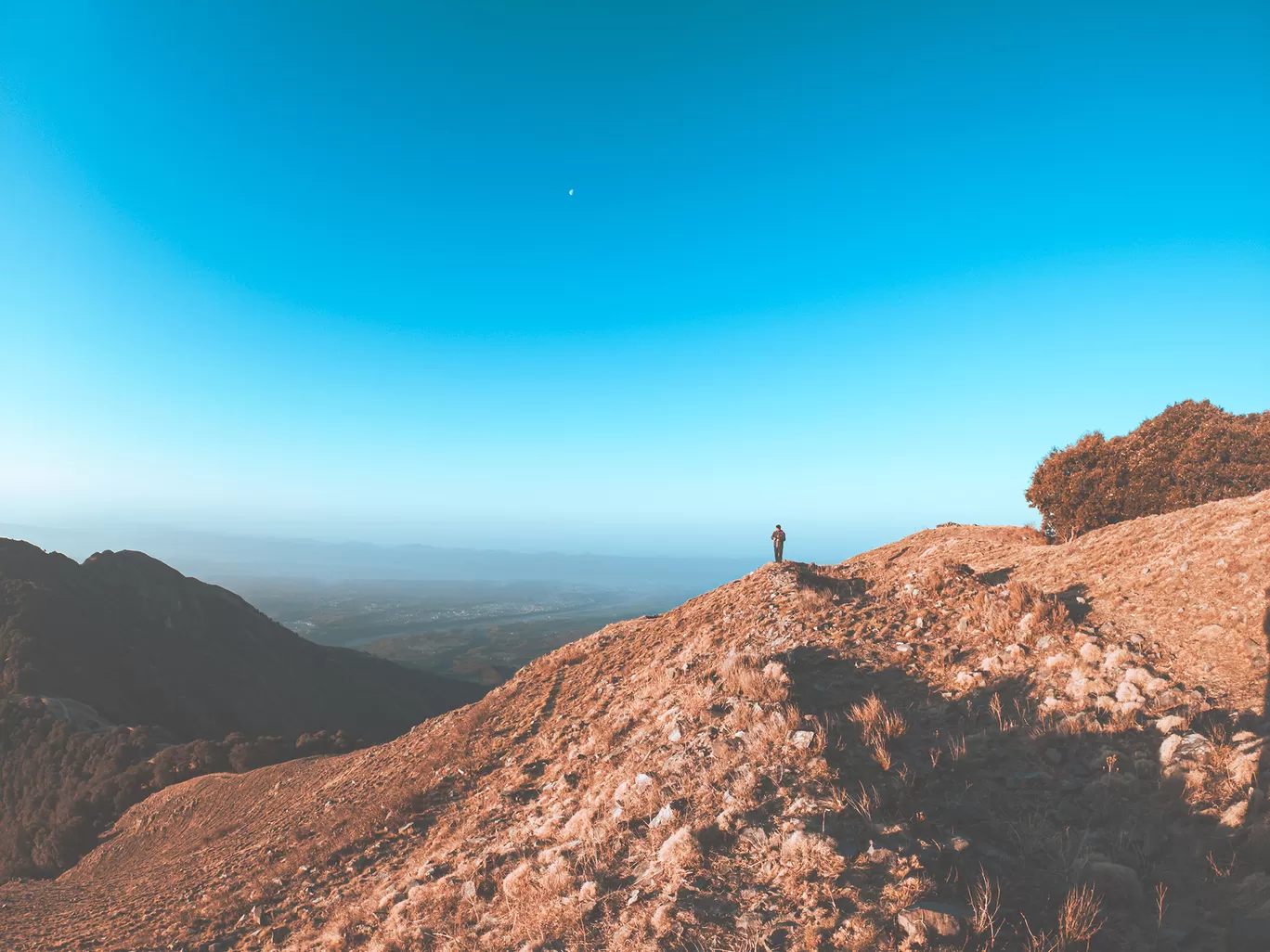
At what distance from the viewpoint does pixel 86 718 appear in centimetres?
4141

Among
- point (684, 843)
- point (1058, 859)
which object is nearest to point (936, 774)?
point (1058, 859)

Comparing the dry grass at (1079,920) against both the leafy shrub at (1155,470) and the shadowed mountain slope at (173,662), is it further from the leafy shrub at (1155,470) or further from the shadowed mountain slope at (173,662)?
the shadowed mountain slope at (173,662)

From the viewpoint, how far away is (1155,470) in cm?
2019

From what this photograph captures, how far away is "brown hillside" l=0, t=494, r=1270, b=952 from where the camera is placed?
5004mm

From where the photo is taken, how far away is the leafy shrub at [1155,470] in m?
18.8

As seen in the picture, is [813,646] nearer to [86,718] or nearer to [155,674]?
[86,718]

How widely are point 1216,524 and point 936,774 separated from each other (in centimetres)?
1011

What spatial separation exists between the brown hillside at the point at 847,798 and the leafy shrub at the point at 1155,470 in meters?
9.19

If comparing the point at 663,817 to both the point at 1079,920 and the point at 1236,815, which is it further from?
the point at 1236,815

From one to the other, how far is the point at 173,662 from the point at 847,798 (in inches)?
3103

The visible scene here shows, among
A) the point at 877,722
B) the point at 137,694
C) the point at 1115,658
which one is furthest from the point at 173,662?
the point at 1115,658

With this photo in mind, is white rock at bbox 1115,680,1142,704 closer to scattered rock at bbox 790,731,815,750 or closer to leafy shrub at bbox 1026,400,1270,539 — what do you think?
scattered rock at bbox 790,731,815,750

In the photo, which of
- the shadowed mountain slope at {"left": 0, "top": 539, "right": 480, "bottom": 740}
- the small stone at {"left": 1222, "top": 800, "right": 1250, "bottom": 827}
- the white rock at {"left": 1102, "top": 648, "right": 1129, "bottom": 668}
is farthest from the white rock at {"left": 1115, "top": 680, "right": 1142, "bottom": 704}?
the shadowed mountain slope at {"left": 0, "top": 539, "right": 480, "bottom": 740}

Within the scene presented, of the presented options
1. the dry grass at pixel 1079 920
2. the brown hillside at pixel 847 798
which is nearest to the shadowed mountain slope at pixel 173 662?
the brown hillside at pixel 847 798
